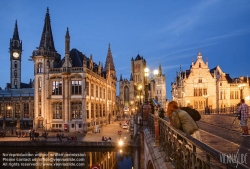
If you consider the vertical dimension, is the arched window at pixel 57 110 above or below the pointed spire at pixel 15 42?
below

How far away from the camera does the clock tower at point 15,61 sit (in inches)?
3387

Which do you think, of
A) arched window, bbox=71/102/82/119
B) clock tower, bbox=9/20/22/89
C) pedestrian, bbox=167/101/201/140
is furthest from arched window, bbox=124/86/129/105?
pedestrian, bbox=167/101/201/140

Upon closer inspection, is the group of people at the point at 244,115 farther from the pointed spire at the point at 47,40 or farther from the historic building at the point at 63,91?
the pointed spire at the point at 47,40

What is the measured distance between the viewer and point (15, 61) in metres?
88.2

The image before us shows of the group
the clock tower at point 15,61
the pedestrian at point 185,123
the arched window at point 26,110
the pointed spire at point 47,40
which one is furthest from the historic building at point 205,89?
the clock tower at point 15,61

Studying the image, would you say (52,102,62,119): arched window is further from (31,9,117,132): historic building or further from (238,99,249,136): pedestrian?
(238,99,249,136): pedestrian

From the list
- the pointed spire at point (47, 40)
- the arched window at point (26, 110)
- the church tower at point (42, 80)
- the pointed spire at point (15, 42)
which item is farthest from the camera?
the pointed spire at point (15, 42)

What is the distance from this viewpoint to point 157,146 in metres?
8.55

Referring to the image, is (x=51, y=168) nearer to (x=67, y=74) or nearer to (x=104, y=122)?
(x=67, y=74)

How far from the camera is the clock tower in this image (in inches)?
3387

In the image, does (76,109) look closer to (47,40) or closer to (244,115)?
(47,40)

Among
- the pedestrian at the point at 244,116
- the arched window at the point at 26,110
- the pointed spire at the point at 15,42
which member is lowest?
the arched window at the point at 26,110

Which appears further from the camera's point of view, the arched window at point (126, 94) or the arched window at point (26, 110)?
the arched window at point (126, 94)

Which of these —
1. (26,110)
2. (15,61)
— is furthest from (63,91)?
(15,61)
